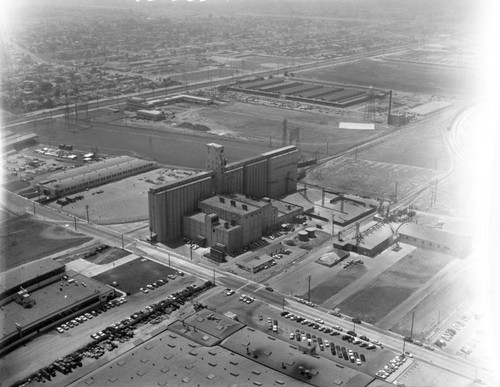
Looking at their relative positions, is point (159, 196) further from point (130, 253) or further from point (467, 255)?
point (467, 255)

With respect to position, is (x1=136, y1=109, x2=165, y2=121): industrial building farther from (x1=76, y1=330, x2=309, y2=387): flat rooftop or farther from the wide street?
(x1=76, y1=330, x2=309, y2=387): flat rooftop

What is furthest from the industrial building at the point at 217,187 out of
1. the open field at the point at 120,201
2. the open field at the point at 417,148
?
the open field at the point at 417,148

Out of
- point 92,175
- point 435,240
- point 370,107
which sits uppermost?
point 370,107

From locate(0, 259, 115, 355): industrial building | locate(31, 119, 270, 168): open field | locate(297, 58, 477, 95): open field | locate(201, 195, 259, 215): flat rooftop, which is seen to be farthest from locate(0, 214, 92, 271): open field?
locate(297, 58, 477, 95): open field

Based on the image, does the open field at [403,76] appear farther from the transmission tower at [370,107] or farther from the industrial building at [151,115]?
the industrial building at [151,115]

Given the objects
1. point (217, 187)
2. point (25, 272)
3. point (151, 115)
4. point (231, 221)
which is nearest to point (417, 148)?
point (217, 187)

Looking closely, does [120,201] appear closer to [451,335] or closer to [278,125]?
[451,335]

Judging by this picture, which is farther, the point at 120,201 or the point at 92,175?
the point at 92,175

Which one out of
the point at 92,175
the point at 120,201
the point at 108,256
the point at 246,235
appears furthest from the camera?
the point at 92,175
